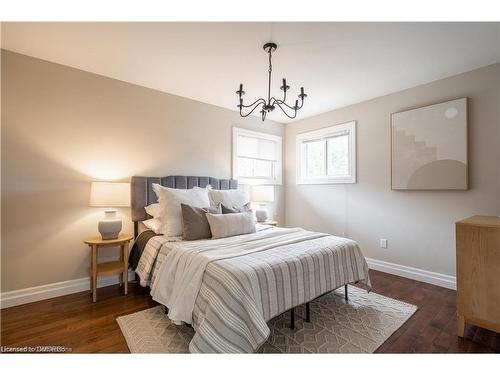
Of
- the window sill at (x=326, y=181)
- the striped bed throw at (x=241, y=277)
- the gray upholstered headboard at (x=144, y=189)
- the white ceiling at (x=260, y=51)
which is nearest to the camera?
the striped bed throw at (x=241, y=277)

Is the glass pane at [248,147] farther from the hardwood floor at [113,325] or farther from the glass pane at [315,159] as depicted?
the hardwood floor at [113,325]

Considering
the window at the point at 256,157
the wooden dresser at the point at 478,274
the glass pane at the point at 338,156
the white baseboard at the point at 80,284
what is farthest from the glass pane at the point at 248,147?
the wooden dresser at the point at 478,274

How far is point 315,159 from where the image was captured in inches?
172

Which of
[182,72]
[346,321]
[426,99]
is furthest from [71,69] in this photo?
[426,99]

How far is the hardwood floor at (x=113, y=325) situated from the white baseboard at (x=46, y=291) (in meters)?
0.06

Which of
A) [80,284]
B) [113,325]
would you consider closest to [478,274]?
[113,325]

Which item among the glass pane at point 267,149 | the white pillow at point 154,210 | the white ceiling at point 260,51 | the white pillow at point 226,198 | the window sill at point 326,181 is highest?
the white ceiling at point 260,51

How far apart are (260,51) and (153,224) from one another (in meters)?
2.19

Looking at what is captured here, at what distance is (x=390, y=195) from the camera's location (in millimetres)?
3324

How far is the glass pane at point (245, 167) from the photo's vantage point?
166 inches

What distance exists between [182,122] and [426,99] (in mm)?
3283

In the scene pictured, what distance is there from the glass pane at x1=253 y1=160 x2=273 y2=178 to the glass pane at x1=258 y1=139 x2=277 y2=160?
11cm

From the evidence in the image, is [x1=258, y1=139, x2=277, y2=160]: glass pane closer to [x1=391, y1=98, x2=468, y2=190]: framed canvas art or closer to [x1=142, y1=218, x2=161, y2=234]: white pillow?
[x1=391, y1=98, x2=468, y2=190]: framed canvas art

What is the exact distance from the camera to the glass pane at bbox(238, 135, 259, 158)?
4254mm
